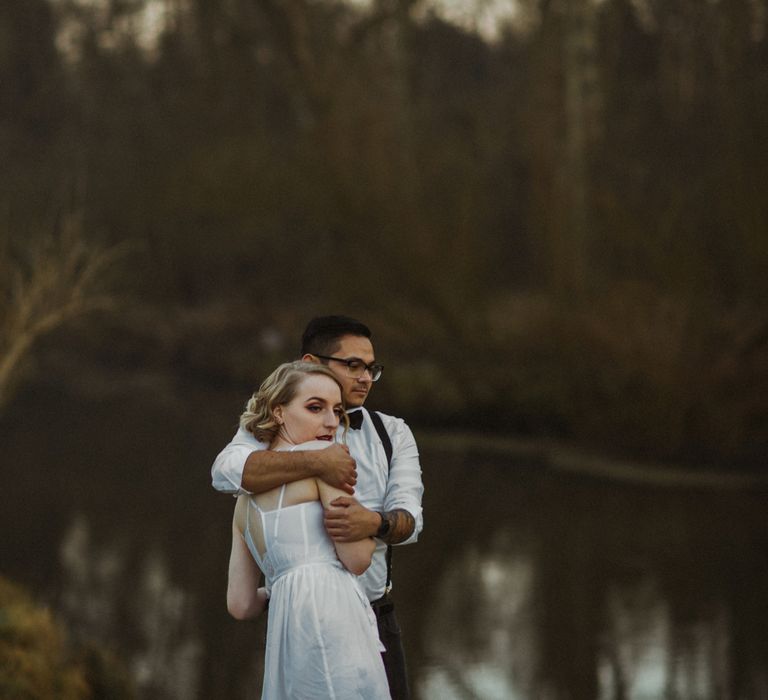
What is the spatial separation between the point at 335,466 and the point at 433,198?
65.5 ft

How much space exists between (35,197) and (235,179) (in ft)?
19.1

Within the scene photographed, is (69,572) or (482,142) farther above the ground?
(482,142)

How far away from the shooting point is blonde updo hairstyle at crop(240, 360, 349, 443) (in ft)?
10.1

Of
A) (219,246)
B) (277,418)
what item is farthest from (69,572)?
(219,246)

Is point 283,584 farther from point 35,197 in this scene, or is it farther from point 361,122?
point 35,197

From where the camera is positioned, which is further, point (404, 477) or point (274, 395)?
point (404, 477)

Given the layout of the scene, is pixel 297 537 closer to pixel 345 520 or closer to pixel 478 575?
pixel 345 520

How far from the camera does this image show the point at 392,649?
11.8ft

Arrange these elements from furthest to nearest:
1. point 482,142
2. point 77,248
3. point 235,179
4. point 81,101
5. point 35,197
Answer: point 81,101 → point 35,197 → point 235,179 → point 482,142 → point 77,248

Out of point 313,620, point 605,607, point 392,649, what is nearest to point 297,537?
point 313,620

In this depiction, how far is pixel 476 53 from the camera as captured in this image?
123ft

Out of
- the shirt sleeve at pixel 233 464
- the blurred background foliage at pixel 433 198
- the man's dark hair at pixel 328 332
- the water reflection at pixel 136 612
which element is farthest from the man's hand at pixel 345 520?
the blurred background foliage at pixel 433 198

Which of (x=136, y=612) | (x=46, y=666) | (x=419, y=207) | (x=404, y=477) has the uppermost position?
(x=419, y=207)

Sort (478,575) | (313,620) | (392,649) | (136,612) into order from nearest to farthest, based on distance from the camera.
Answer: (313,620), (392,649), (136,612), (478,575)
